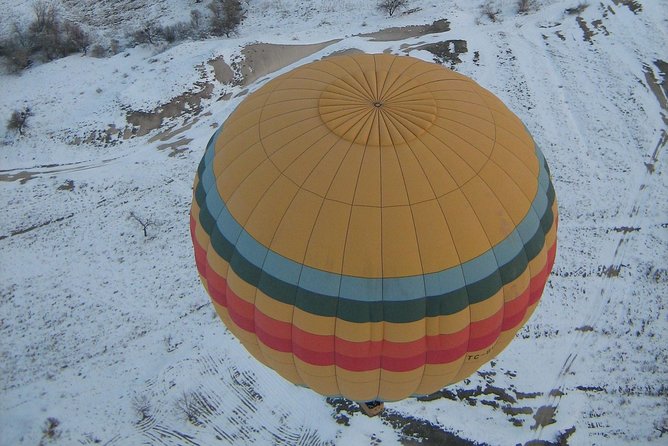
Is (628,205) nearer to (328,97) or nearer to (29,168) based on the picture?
(328,97)

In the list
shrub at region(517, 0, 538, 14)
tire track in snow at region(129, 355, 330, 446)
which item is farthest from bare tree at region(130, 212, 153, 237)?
shrub at region(517, 0, 538, 14)

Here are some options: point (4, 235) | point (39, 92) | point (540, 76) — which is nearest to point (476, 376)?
point (540, 76)

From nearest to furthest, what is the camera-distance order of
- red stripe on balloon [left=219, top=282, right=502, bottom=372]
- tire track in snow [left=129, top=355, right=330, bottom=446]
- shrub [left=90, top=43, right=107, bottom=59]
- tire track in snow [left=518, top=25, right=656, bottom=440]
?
red stripe on balloon [left=219, top=282, right=502, bottom=372]
tire track in snow [left=129, top=355, right=330, bottom=446]
tire track in snow [left=518, top=25, right=656, bottom=440]
shrub [left=90, top=43, right=107, bottom=59]

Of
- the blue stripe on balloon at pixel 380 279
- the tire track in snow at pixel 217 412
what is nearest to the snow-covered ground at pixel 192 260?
the tire track in snow at pixel 217 412

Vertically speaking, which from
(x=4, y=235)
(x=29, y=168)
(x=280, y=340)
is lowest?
(x=4, y=235)

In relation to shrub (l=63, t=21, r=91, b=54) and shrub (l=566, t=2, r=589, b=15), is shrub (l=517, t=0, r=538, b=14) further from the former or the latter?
shrub (l=63, t=21, r=91, b=54)

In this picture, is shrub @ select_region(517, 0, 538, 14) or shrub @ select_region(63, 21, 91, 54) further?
shrub @ select_region(517, 0, 538, 14)
